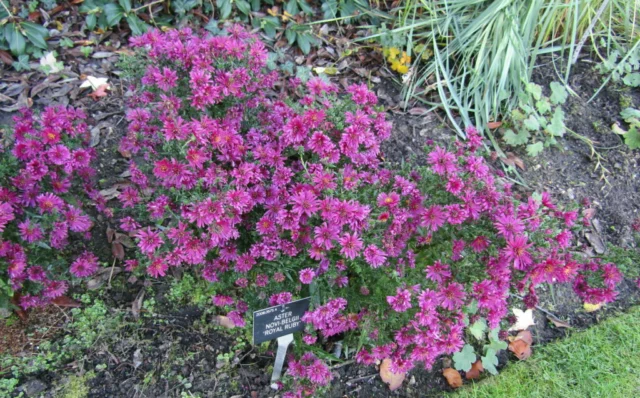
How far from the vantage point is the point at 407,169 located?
2070 millimetres

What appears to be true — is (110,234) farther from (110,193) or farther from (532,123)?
(532,123)

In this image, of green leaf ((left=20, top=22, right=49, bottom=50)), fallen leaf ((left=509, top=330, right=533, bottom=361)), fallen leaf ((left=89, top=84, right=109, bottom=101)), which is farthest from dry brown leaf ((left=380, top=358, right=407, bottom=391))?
green leaf ((left=20, top=22, right=49, bottom=50))

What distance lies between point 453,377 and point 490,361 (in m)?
0.20

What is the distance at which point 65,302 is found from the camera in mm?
2268

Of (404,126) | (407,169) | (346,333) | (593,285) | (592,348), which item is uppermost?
(407,169)

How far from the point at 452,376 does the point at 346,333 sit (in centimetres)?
53

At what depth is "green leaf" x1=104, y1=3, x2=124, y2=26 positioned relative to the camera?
10.0 feet

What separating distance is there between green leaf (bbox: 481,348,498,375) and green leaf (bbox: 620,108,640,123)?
2108 mm

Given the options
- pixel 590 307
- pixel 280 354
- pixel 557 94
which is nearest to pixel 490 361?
pixel 590 307

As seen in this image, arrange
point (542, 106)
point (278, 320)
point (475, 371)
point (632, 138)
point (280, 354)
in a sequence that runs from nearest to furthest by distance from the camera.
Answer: point (278, 320) < point (280, 354) < point (475, 371) < point (542, 106) < point (632, 138)

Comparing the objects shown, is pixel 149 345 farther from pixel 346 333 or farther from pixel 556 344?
pixel 556 344

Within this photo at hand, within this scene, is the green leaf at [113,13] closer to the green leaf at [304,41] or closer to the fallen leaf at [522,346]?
the green leaf at [304,41]

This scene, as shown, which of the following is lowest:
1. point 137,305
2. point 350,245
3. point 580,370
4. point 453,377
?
point 580,370

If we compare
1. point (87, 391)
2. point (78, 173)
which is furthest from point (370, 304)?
point (78, 173)
